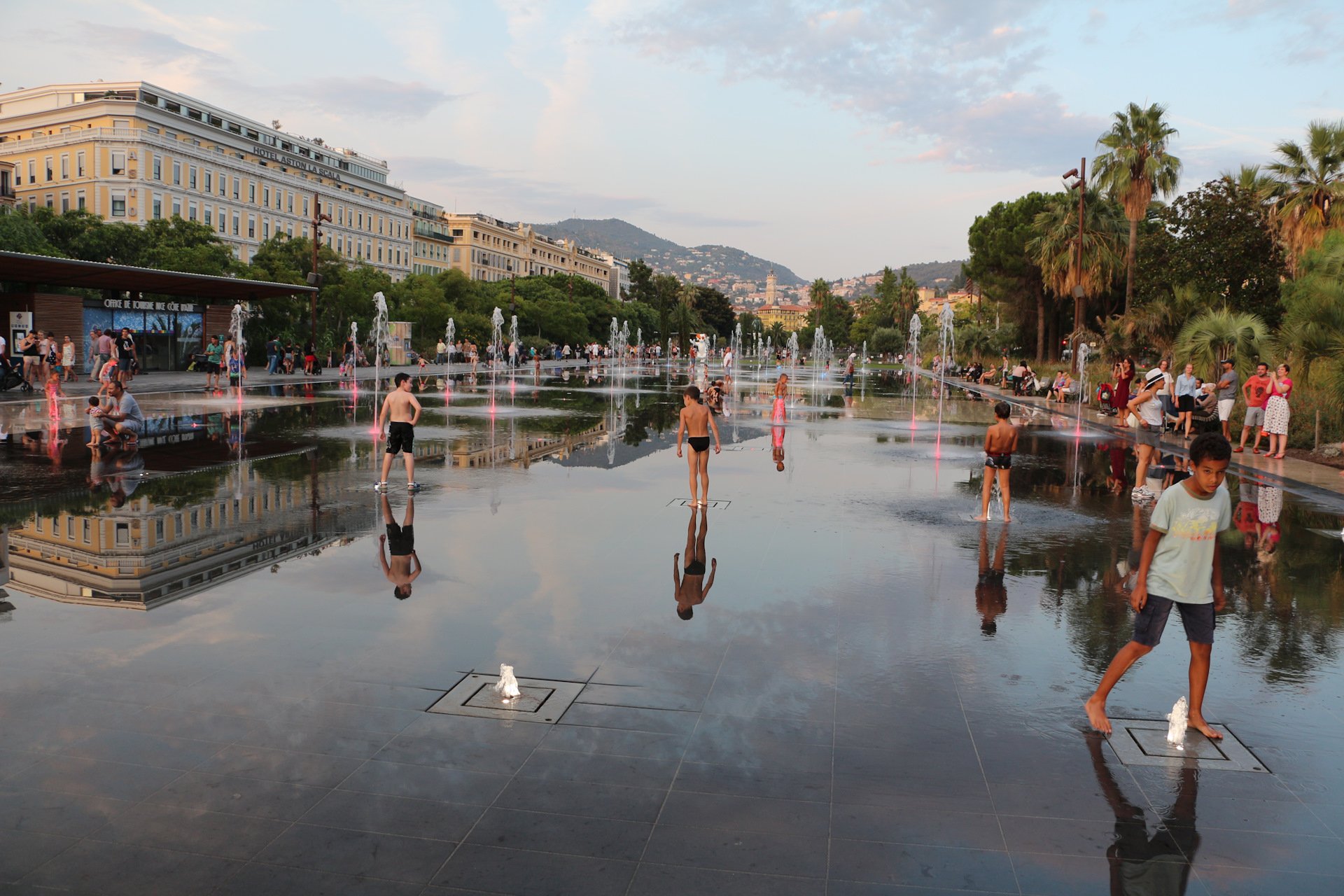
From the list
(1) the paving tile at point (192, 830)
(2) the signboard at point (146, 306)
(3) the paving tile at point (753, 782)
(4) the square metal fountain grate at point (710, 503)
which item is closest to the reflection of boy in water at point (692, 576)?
(4) the square metal fountain grate at point (710, 503)

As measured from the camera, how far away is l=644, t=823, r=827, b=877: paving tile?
3955 mm

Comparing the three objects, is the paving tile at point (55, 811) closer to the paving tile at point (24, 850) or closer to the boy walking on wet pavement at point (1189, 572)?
the paving tile at point (24, 850)

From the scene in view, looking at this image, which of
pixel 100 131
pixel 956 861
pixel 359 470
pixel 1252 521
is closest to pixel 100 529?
pixel 359 470

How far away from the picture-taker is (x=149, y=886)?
3.73 metres

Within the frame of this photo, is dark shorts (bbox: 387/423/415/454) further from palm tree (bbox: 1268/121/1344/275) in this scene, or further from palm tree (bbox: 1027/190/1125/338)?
palm tree (bbox: 1027/190/1125/338)

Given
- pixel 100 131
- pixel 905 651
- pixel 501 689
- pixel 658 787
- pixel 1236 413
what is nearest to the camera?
pixel 658 787

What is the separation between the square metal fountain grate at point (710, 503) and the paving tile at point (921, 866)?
800cm

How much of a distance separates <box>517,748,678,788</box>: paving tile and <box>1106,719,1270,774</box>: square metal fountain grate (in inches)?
90.2

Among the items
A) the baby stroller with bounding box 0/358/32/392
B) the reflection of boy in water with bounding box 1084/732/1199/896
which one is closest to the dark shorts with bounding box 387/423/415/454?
the reflection of boy in water with bounding box 1084/732/1199/896

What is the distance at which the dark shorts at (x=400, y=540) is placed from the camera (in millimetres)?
9359

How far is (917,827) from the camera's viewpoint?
14.0 ft

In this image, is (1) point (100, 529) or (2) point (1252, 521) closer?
(1) point (100, 529)

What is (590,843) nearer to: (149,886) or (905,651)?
(149,886)

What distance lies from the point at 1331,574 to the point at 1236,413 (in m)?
15.2
